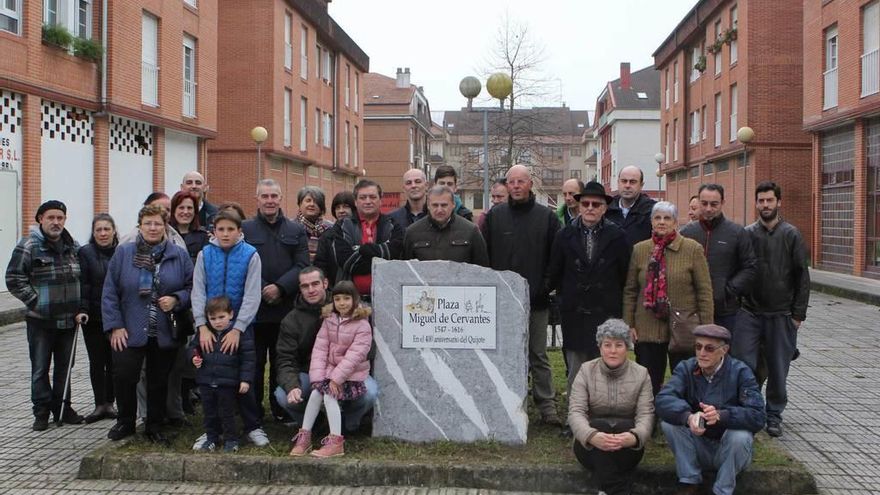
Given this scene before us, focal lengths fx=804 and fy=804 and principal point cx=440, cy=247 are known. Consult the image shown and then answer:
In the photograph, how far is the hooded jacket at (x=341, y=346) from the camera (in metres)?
5.95

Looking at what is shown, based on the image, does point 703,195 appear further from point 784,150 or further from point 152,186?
point 784,150

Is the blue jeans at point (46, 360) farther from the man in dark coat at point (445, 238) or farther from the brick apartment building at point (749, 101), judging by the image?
the brick apartment building at point (749, 101)

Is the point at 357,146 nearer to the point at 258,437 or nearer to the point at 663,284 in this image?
the point at 258,437

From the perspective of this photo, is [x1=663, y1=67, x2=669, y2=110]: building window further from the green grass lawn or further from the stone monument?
the stone monument

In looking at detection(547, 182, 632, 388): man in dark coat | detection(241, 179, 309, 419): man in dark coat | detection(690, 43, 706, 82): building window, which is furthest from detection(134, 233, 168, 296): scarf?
detection(690, 43, 706, 82): building window

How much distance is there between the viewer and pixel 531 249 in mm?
6574

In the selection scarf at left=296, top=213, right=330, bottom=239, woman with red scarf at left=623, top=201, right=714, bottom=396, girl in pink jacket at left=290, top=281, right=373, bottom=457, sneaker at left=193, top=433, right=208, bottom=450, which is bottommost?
sneaker at left=193, top=433, right=208, bottom=450

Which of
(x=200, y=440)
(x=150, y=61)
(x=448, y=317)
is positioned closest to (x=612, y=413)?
(x=448, y=317)

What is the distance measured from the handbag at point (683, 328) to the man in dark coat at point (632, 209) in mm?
1091

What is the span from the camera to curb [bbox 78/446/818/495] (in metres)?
5.47

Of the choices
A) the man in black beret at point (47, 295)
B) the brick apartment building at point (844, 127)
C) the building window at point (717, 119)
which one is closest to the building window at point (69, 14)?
the man in black beret at point (47, 295)

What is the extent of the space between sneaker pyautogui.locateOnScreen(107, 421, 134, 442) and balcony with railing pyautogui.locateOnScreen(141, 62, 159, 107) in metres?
18.2

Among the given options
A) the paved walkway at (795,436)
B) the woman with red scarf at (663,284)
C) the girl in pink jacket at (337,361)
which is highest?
the woman with red scarf at (663,284)

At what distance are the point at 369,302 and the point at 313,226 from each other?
1.44m
